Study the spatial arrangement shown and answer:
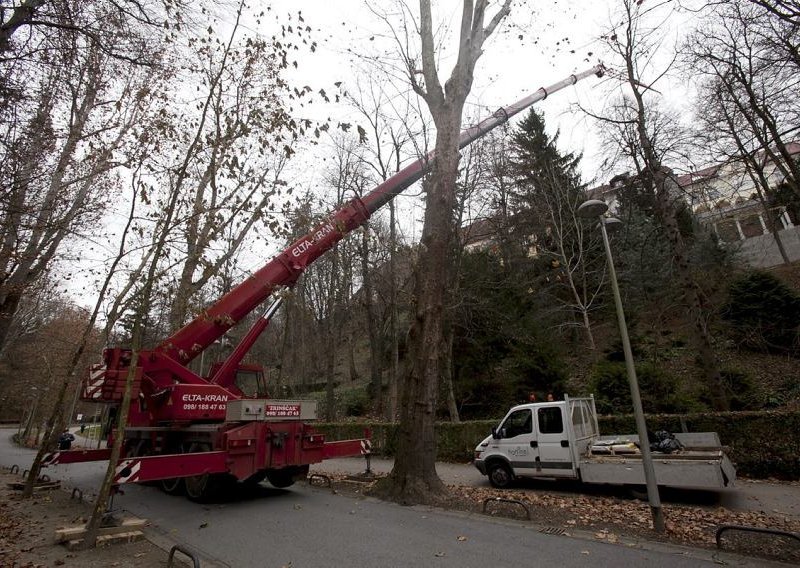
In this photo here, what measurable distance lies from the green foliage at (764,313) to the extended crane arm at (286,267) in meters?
13.7

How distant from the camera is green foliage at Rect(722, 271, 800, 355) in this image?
1761 cm

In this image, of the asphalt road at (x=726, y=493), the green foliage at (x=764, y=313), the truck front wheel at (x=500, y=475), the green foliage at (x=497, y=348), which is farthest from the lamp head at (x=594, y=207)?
the green foliage at (x=764, y=313)

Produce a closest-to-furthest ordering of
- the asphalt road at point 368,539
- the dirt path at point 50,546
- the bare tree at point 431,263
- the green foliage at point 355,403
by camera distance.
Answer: the asphalt road at point 368,539, the dirt path at point 50,546, the bare tree at point 431,263, the green foliage at point 355,403

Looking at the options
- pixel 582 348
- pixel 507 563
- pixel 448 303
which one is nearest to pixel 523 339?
pixel 448 303

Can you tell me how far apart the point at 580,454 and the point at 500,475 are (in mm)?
2057

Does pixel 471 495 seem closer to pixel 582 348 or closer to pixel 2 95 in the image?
pixel 2 95

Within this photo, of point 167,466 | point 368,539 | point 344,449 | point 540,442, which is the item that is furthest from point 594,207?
point 167,466

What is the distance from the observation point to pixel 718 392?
12648 millimetres

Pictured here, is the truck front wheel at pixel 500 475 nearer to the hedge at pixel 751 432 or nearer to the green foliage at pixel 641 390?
the hedge at pixel 751 432

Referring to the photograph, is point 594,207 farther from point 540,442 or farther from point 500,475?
point 500,475

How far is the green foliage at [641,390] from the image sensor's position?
1470 cm

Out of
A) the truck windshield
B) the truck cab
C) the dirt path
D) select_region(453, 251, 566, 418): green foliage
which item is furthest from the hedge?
the dirt path

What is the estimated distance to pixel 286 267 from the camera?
35.7 feet

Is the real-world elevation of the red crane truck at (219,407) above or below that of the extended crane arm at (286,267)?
below
